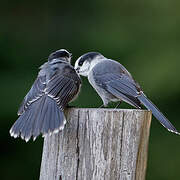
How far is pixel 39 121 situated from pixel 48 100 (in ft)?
1.18

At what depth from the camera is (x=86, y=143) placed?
3.12 meters

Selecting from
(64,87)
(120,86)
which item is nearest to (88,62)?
(120,86)

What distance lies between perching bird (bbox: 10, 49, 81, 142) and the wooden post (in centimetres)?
18

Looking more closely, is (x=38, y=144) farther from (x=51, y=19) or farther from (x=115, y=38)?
(x=51, y=19)

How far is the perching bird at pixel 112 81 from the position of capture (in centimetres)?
422

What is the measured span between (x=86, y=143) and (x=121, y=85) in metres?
1.38

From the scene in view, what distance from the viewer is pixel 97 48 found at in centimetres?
825

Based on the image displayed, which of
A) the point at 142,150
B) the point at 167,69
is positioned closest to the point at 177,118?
the point at 167,69

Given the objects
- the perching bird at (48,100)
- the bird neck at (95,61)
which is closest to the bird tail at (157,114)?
the perching bird at (48,100)

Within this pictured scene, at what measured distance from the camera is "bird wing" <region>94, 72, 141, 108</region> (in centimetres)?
425

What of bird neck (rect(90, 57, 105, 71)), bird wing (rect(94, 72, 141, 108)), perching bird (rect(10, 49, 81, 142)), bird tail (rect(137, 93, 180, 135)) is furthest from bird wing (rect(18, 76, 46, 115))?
bird neck (rect(90, 57, 105, 71))

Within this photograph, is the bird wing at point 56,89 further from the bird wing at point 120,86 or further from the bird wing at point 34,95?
the bird wing at point 120,86

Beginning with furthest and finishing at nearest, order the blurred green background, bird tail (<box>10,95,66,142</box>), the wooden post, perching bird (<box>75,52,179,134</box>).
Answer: the blurred green background, perching bird (<box>75,52,179,134</box>), bird tail (<box>10,95,66,142</box>), the wooden post

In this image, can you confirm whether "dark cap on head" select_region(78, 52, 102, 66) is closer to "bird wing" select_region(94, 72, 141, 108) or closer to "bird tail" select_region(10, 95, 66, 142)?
"bird wing" select_region(94, 72, 141, 108)
